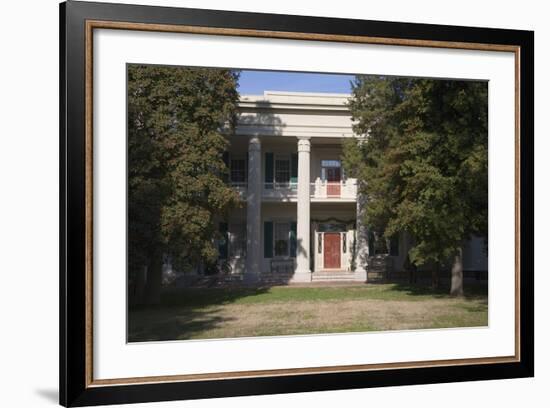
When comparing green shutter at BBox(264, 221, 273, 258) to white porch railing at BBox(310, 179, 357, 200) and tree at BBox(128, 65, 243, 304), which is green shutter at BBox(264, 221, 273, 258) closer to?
white porch railing at BBox(310, 179, 357, 200)

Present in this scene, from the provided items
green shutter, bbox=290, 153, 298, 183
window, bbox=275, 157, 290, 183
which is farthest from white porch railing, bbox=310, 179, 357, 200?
window, bbox=275, 157, 290, 183

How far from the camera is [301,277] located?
61.4 feet

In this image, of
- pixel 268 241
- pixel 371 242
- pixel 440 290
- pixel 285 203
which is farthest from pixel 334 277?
pixel 440 290

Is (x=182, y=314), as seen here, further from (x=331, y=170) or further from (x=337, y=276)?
(x=331, y=170)

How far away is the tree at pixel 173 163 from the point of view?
38.6ft

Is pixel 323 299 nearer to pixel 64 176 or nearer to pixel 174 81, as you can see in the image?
pixel 174 81

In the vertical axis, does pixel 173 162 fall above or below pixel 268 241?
above

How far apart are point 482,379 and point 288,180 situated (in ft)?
50.3

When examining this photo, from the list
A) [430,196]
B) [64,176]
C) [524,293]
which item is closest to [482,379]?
[524,293]

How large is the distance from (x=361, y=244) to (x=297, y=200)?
2780 millimetres

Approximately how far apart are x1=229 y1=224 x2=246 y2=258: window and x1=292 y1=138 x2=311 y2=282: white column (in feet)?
7.88

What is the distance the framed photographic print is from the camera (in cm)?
531

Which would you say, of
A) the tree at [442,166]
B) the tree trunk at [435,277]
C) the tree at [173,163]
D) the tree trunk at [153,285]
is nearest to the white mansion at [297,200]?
the tree trunk at [435,277]

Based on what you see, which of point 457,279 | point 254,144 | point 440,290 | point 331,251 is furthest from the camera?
point 331,251
